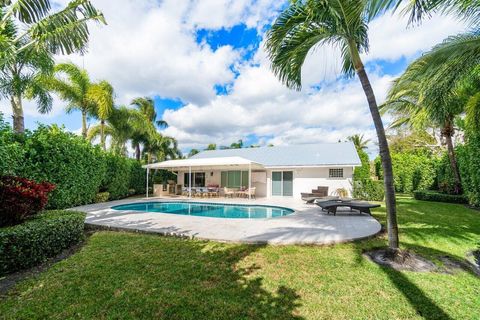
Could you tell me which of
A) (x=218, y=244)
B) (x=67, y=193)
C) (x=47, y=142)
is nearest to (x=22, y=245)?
(x=218, y=244)

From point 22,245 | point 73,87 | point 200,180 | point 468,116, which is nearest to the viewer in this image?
point 22,245

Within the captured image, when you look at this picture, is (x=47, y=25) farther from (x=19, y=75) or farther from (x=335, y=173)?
(x=335, y=173)

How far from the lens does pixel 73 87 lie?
1611cm

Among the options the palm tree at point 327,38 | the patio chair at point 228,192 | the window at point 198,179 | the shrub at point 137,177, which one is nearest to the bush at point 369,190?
the patio chair at point 228,192

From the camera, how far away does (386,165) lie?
205 inches

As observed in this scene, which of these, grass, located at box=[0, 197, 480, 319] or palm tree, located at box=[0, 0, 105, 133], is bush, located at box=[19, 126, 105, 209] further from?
grass, located at box=[0, 197, 480, 319]

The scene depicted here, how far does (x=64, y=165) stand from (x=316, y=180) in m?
17.4

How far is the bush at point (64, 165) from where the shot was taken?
9.71 m

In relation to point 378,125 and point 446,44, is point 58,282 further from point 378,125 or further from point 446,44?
point 446,44

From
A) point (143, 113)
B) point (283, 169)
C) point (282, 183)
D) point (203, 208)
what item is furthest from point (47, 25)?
point (143, 113)

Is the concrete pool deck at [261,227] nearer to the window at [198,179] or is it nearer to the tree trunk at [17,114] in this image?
the tree trunk at [17,114]

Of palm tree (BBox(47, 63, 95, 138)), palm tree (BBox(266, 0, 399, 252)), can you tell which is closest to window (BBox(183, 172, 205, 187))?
palm tree (BBox(47, 63, 95, 138))

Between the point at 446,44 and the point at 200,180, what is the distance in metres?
21.9

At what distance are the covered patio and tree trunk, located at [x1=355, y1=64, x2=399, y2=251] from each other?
485 inches
